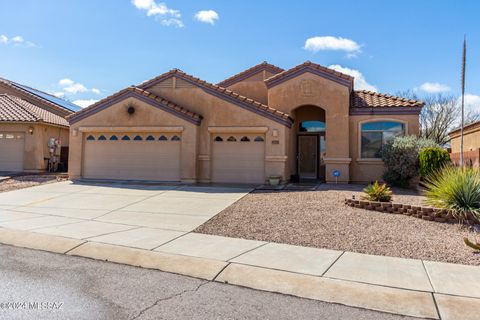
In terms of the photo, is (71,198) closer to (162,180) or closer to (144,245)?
(162,180)

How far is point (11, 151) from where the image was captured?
73.6ft

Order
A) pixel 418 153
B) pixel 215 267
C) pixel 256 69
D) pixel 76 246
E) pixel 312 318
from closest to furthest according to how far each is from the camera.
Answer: pixel 312 318 → pixel 215 267 → pixel 76 246 → pixel 418 153 → pixel 256 69

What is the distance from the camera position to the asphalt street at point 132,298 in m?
4.38

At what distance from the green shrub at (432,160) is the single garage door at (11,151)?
70.2 ft

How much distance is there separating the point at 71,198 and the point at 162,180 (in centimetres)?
494

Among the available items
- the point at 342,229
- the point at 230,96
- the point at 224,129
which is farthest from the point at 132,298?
the point at 230,96


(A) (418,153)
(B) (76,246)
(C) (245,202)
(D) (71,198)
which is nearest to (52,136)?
(D) (71,198)

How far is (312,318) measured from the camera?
4332mm

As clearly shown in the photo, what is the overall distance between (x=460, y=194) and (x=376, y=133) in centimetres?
922

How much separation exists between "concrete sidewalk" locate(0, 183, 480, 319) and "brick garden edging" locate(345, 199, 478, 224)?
11.0 feet

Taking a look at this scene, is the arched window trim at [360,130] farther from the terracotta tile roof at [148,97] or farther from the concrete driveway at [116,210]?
the terracotta tile roof at [148,97]

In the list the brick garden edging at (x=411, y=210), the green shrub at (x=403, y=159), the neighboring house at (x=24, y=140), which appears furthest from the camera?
the neighboring house at (x=24, y=140)

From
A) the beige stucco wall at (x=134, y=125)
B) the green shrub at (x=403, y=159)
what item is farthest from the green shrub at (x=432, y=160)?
the beige stucco wall at (x=134, y=125)

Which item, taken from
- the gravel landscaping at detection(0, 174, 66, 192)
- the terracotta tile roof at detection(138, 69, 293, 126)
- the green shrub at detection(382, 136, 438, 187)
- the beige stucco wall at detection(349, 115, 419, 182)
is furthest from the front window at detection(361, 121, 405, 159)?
the gravel landscaping at detection(0, 174, 66, 192)
